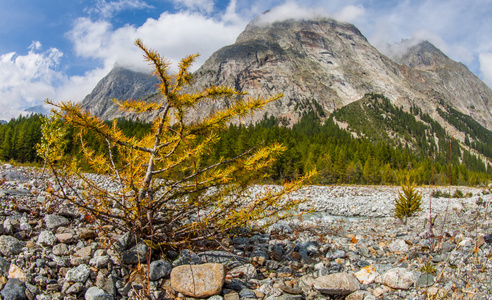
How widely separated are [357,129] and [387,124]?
29322 millimetres

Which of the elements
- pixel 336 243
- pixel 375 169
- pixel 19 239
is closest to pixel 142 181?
pixel 19 239

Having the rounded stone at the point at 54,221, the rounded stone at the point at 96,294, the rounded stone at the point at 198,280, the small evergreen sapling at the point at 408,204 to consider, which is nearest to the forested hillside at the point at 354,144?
the small evergreen sapling at the point at 408,204

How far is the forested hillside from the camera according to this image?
173 ft

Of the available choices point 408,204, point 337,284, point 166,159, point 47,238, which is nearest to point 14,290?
point 47,238

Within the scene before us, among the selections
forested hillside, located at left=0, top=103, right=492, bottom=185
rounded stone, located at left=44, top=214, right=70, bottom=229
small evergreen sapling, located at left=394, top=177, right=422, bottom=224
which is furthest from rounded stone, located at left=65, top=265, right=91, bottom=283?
forested hillside, located at left=0, top=103, right=492, bottom=185

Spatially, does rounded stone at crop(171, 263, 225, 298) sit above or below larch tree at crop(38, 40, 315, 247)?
below

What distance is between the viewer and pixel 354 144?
91688 mm

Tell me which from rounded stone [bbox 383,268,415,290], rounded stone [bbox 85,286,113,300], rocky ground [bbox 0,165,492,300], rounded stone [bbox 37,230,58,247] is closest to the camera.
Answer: rounded stone [bbox 85,286,113,300]

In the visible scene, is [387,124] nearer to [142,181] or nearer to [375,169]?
[375,169]

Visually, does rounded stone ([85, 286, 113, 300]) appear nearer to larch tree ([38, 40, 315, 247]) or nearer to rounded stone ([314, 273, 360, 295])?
larch tree ([38, 40, 315, 247])

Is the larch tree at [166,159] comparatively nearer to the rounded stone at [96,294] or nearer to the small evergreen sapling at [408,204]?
the rounded stone at [96,294]

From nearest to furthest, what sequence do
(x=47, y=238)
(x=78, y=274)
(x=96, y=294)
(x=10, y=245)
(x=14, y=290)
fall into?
(x=14, y=290)
(x=96, y=294)
(x=78, y=274)
(x=10, y=245)
(x=47, y=238)

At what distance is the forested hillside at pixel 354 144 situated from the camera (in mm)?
52625

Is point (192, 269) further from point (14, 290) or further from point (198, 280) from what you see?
point (14, 290)
